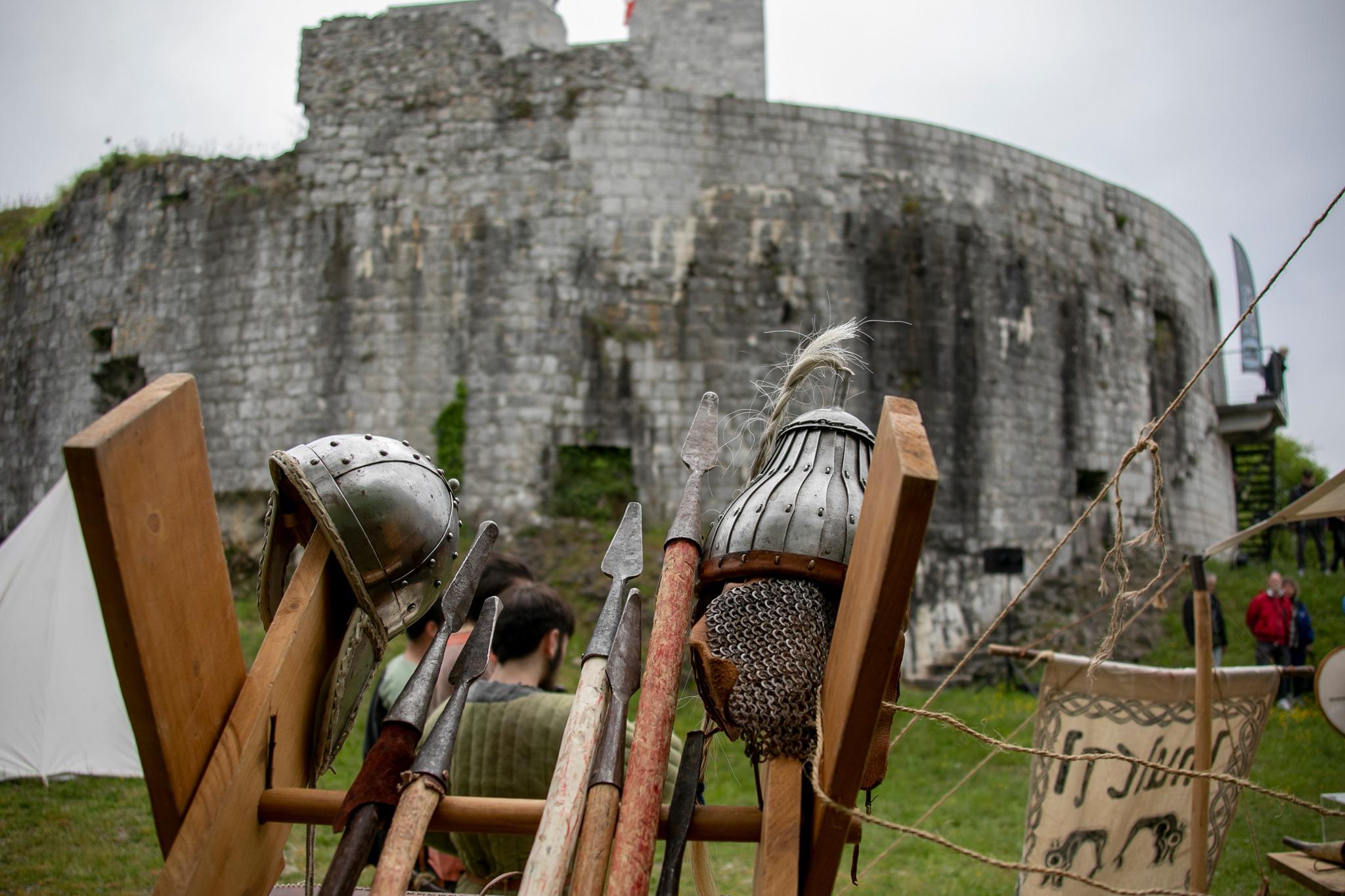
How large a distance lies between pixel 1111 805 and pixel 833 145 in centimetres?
846

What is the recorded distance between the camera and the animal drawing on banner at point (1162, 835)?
307 cm

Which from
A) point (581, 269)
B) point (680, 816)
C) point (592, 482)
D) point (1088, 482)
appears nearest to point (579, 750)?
point (680, 816)

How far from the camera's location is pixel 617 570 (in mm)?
1691

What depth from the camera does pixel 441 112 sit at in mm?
10078

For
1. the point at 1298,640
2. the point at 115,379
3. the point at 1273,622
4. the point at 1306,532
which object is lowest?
the point at 1298,640

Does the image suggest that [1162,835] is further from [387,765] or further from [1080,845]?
[387,765]

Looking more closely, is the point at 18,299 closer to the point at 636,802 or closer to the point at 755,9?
the point at 755,9

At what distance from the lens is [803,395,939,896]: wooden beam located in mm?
1068

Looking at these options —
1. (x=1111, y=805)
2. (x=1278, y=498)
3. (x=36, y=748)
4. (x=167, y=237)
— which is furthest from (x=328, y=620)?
(x=1278, y=498)

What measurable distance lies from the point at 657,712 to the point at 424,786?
0.34 metres

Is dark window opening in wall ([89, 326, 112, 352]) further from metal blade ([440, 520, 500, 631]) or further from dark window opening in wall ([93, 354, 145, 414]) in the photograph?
metal blade ([440, 520, 500, 631])

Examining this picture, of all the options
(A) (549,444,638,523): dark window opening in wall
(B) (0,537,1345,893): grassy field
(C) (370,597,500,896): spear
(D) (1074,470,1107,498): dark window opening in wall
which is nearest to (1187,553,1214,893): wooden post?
(B) (0,537,1345,893): grassy field

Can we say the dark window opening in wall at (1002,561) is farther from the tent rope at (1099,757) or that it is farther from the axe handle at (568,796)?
the axe handle at (568,796)

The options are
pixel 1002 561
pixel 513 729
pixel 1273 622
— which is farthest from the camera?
pixel 1002 561
